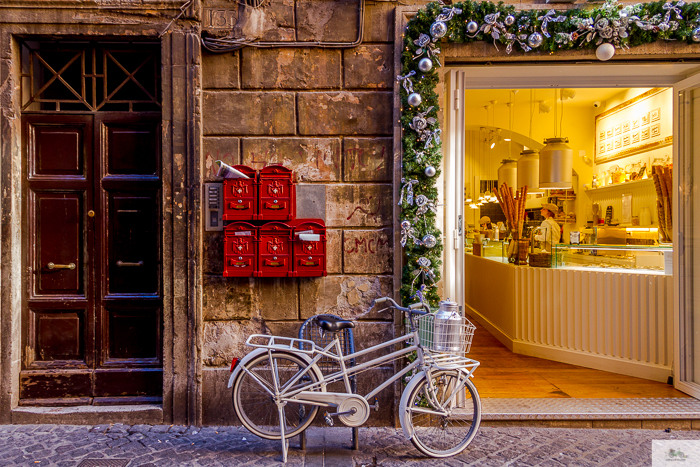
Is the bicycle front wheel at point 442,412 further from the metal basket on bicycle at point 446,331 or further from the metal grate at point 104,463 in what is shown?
the metal grate at point 104,463

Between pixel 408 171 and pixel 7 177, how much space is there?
12.7 ft

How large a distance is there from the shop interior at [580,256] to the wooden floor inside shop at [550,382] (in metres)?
0.01

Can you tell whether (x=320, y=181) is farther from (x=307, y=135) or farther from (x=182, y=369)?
(x=182, y=369)

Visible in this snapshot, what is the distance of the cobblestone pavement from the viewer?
3482 millimetres

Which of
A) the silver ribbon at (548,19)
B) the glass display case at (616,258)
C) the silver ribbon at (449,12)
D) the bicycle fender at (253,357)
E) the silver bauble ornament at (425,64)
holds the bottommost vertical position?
the bicycle fender at (253,357)

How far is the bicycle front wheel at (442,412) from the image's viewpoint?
11.6 feet

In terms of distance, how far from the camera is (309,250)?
13.3ft

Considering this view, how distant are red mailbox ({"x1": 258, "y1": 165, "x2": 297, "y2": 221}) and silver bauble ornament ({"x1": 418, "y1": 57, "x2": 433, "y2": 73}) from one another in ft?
5.15

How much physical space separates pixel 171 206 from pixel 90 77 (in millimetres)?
1587

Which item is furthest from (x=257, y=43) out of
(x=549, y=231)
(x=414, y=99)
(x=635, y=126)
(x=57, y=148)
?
(x=635, y=126)

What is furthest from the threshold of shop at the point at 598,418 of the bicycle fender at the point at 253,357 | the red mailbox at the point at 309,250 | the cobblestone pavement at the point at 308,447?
the red mailbox at the point at 309,250

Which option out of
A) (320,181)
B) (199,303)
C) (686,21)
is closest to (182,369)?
(199,303)

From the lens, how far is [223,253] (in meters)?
4.22

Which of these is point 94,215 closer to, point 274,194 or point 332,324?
point 274,194
